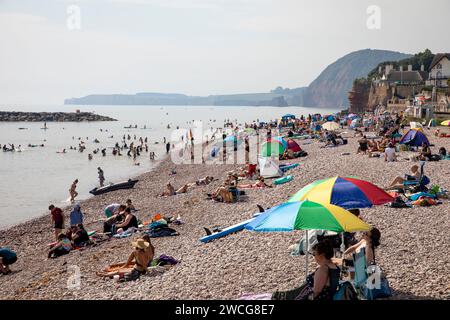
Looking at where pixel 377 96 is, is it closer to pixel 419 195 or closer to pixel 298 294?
pixel 419 195

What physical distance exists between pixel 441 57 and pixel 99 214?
7053 centimetres

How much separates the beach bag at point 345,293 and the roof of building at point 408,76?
8890 centimetres

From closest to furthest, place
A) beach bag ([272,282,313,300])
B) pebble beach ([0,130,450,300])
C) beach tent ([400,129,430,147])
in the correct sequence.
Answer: beach bag ([272,282,313,300]) < pebble beach ([0,130,450,300]) < beach tent ([400,129,430,147])

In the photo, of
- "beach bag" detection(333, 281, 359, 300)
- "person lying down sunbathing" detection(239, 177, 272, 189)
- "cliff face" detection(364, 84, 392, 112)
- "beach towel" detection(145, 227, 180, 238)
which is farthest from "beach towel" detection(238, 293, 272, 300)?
"cliff face" detection(364, 84, 392, 112)

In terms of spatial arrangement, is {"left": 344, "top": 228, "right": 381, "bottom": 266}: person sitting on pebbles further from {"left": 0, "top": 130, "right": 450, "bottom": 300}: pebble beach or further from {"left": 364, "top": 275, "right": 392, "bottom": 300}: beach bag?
{"left": 0, "top": 130, "right": 450, "bottom": 300}: pebble beach

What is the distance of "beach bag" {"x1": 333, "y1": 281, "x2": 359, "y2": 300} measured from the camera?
6.45 meters

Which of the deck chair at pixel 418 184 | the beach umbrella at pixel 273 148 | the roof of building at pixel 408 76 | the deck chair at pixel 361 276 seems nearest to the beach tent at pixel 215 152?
the beach umbrella at pixel 273 148

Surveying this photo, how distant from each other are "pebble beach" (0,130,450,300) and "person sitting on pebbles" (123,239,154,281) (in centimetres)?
25

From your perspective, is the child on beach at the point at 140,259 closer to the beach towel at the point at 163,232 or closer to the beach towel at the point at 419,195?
the beach towel at the point at 163,232

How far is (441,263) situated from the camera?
850cm

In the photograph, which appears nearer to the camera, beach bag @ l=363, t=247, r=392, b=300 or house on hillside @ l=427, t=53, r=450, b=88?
beach bag @ l=363, t=247, r=392, b=300

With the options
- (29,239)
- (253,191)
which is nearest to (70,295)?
(29,239)
